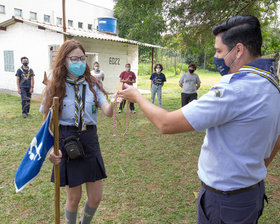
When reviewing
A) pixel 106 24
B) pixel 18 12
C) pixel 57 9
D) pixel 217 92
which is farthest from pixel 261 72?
pixel 57 9

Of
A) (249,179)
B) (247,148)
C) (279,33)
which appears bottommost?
(249,179)

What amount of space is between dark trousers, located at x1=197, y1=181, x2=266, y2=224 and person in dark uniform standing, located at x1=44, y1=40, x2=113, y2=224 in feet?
3.85

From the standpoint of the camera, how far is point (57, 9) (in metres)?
26.8

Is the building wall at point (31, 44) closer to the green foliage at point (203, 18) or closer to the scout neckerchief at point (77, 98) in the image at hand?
the green foliage at point (203, 18)

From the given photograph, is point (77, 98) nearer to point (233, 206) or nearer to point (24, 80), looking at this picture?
point (233, 206)

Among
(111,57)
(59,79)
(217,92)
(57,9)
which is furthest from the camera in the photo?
(57,9)

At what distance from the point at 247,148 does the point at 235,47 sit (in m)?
0.55

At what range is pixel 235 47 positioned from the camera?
131cm

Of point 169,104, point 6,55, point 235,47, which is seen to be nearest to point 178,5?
point 169,104

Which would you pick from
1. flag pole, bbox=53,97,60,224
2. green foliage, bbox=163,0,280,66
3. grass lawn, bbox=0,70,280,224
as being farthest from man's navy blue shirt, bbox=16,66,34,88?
flag pole, bbox=53,97,60,224

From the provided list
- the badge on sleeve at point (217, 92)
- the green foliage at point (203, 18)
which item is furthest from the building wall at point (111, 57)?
the badge on sleeve at point (217, 92)

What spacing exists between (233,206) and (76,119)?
4.69ft

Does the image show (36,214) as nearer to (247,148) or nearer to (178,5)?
(247,148)

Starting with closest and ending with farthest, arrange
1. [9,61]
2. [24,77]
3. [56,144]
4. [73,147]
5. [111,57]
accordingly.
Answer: [56,144]
[73,147]
[24,77]
[111,57]
[9,61]
